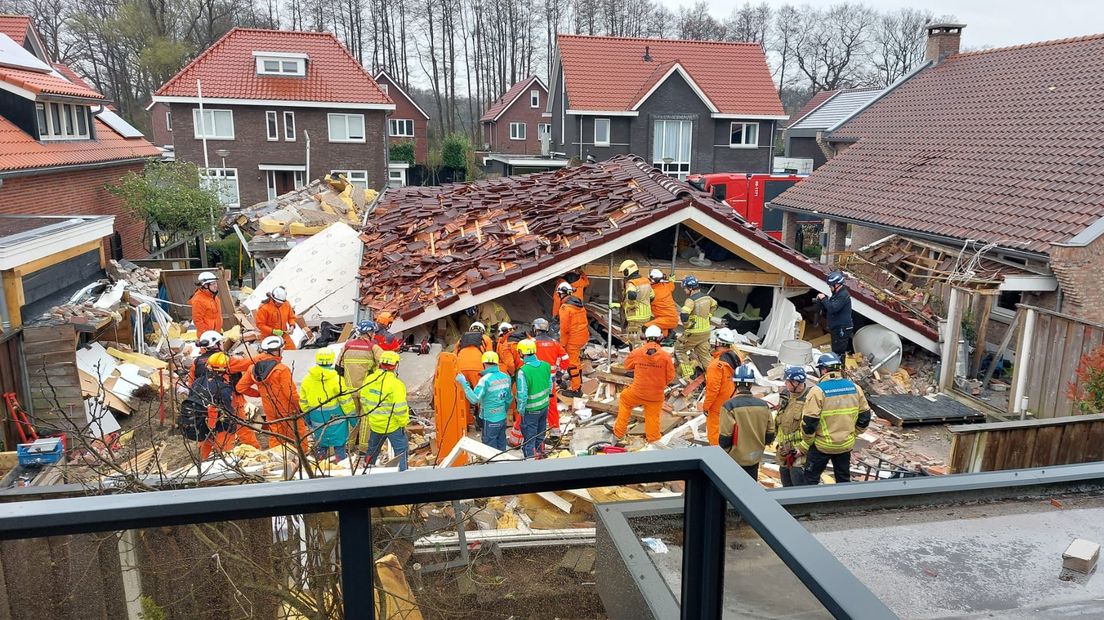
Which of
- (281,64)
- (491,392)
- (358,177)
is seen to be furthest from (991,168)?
(281,64)

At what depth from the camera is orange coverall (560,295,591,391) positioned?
40.1 ft

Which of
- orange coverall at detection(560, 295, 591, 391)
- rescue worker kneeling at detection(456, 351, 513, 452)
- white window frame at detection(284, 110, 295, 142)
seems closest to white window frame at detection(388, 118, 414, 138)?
white window frame at detection(284, 110, 295, 142)

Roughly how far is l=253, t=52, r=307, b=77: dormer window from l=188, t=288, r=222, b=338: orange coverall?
25977 millimetres

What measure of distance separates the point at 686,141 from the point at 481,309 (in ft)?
80.6

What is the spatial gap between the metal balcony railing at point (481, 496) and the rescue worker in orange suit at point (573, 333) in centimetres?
1028

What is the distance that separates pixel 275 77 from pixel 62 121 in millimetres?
15176

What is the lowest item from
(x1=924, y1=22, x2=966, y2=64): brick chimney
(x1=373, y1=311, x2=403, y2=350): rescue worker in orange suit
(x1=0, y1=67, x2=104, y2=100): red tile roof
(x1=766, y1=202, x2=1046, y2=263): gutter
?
(x1=373, y1=311, x2=403, y2=350): rescue worker in orange suit

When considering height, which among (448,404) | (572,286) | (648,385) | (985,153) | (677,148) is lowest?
(448,404)

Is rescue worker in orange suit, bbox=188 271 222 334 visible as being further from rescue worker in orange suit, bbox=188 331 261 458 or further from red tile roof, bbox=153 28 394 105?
red tile roof, bbox=153 28 394 105

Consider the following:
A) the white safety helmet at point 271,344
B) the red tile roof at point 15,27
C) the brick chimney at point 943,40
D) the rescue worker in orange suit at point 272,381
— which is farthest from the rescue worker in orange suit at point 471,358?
Result: the red tile roof at point 15,27

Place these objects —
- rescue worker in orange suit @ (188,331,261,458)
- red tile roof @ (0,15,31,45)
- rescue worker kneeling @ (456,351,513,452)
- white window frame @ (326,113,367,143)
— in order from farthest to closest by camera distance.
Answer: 1. white window frame @ (326,113,367,143)
2. red tile roof @ (0,15,31,45)
3. rescue worker in orange suit @ (188,331,261,458)
4. rescue worker kneeling @ (456,351,513,452)

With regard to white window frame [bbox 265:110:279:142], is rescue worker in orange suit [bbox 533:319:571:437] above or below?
below

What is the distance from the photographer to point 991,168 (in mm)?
17359

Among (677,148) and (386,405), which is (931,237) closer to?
(386,405)
